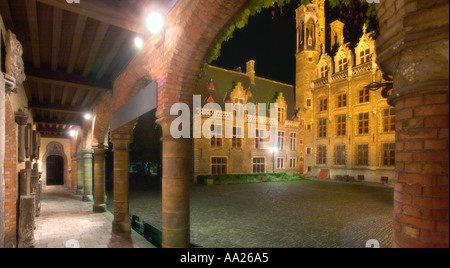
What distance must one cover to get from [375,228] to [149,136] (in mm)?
19297

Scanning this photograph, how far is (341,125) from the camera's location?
24594mm

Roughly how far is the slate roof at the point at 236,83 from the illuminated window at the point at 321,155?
203 inches

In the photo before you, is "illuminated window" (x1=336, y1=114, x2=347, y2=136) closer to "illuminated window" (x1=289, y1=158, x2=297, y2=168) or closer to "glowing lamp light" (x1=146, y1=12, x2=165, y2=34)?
"illuminated window" (x1=289, y1=158, x2=297, y2=168)

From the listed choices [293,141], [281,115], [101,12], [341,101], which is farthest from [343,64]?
[101,12]

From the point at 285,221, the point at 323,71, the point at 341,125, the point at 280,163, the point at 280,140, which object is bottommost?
the point at 285,221

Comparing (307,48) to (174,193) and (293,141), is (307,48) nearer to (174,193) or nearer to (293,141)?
(293,141)

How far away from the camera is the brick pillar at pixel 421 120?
157 centimetres

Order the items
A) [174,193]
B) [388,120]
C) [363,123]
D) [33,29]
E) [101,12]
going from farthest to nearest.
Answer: [363,123]
[388,120]
[33,29]
[174,193]
[101,12]

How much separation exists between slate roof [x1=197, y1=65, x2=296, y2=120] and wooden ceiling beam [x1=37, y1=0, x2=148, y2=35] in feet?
60.7

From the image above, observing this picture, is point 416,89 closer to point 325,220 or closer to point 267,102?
point 325,220

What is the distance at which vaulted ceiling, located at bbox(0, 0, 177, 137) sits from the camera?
3.52 metres

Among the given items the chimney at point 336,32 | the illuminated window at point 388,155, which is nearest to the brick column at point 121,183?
the illuminated window at point 388,155

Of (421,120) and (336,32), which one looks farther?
(336,32)

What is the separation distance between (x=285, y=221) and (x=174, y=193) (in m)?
6.16
